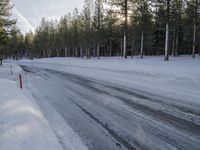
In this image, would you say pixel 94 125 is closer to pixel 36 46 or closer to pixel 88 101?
pixel 88 101

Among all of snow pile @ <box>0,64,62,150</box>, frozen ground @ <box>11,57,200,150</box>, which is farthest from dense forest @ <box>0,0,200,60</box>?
snow pile @ <box>0,64,62,150</box>

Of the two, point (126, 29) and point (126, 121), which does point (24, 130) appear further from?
point (126, 29)

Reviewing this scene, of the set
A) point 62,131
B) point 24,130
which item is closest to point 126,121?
point 62,131

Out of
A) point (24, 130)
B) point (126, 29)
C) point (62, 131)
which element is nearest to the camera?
point (24, 130)

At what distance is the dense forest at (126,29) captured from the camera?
3588 centimetres

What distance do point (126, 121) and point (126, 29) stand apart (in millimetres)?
28072

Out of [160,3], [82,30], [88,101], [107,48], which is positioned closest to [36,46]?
[107,48]

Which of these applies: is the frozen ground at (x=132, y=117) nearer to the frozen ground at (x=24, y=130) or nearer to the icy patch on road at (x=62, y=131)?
the icy patch on road at (x=62, y=131)

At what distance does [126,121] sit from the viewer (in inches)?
292

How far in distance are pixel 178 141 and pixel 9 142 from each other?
3.75 m

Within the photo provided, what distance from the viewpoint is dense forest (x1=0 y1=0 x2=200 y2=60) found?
118ft

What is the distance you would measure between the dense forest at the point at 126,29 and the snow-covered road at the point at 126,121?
2010 centimetres

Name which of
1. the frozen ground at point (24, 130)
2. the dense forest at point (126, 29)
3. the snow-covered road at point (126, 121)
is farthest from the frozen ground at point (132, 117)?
the dense forest at point (126, 29)

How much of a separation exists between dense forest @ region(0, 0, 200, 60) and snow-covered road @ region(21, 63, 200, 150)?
65.9 feet
